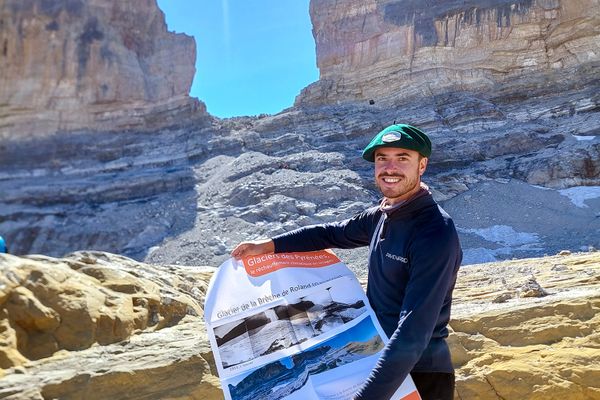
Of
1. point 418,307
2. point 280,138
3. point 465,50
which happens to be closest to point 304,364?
point 418,307

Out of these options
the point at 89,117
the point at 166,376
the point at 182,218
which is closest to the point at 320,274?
the point at 166,376

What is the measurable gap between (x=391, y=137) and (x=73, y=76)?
48003mm

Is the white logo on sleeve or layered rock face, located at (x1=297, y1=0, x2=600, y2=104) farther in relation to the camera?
layered rock face, located at (x1=297, y1=0, x2=600, y2=104)

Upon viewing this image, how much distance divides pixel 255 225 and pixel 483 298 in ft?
66.6

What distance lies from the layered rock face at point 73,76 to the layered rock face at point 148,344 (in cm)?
4044

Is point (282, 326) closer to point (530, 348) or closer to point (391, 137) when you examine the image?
point (391, 137)

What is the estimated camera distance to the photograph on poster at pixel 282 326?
193cm

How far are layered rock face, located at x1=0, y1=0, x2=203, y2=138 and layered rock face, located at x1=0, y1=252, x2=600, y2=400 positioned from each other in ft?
133

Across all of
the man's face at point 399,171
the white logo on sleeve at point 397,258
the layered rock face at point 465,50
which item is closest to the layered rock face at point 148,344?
the white logo on sleeve at point 397,258

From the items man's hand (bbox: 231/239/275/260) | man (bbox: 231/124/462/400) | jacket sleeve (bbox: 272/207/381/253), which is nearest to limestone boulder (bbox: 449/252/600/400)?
man (bbox: 231/124/462/400)

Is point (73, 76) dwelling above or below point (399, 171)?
above

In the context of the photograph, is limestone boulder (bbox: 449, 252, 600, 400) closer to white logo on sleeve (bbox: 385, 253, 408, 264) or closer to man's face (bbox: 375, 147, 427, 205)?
white logo on sleeve (bbox: 385, 253, 408, 264)

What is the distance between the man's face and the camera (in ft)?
6.32

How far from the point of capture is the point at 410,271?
1.78 metres
